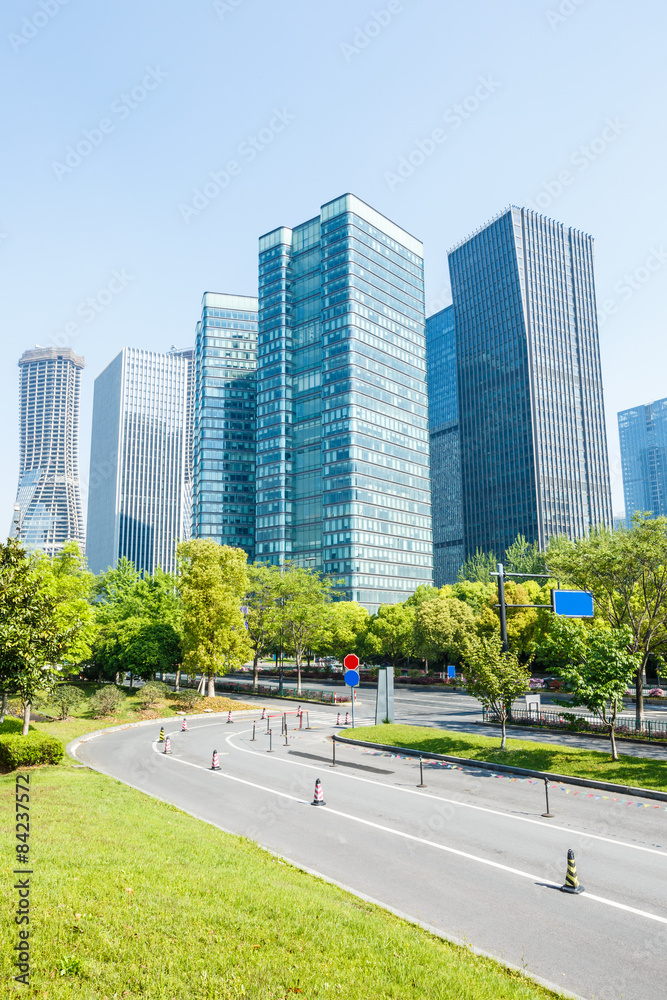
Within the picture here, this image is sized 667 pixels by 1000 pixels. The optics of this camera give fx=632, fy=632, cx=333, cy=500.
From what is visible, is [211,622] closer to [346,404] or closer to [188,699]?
[188,699]

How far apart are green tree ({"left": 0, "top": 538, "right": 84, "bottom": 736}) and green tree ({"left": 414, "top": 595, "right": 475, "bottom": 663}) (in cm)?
5181

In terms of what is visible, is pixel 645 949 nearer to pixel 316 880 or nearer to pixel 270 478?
pixel 316 880

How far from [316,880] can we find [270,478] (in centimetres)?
13967

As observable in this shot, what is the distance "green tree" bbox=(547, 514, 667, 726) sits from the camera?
1282 inches

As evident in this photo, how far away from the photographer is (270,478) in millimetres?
150125

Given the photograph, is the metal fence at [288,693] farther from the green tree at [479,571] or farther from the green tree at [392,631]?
the green tree at [479,571]

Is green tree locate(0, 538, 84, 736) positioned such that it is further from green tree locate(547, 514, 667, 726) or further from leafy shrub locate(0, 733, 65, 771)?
A: green tree locate(547, 514, 667, 726)

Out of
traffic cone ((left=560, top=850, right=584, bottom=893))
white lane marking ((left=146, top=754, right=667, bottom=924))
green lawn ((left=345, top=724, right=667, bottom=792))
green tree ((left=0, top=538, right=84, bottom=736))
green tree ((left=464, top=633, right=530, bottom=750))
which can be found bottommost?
green lawn ((left=345, top=724, right=667, bottom=792))

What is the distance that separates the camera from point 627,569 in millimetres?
33219

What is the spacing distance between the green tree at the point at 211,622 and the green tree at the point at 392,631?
102ft

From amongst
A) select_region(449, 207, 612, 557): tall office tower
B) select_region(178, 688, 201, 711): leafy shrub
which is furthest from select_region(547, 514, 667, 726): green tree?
select_region(449, 207, 612, 557): tall office tower

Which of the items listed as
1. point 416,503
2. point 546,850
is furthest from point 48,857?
point 416,503

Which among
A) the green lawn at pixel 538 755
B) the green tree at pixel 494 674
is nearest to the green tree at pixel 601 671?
the green lawn at pixel 538 755

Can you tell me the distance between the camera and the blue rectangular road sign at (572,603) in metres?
25.0
